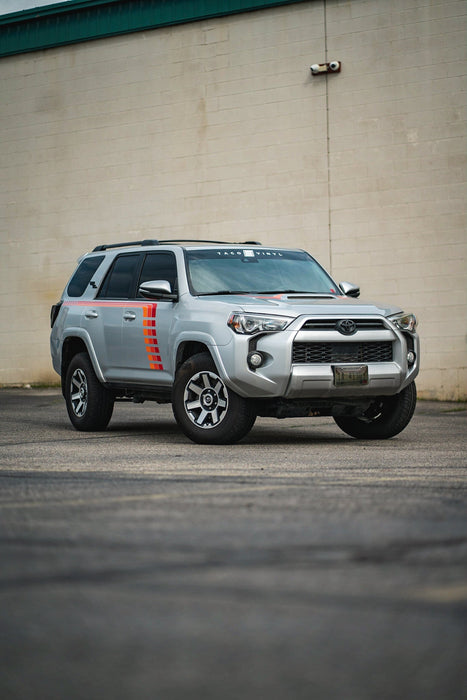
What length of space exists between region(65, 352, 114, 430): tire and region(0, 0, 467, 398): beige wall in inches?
325

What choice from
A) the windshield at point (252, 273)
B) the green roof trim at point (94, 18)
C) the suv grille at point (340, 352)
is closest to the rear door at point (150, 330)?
the windshield at point (252, 273)

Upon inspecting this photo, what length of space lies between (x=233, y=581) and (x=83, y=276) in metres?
8.81

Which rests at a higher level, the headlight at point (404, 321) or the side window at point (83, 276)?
the side window at point (83, 276)

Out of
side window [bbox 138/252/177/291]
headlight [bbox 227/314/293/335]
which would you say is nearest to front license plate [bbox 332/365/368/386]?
headlight [bbox 227/314/293/335]

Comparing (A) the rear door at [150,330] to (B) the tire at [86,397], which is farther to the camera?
(B) the tire at [86,397]

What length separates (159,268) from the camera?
11.3 m

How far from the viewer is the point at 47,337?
22.7m

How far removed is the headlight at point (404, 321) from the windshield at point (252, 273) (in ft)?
3.35

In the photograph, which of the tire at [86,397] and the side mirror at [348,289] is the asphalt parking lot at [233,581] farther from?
the tire at [86,397]

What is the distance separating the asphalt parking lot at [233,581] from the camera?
2.86m

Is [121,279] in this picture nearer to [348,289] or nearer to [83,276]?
[83,276]

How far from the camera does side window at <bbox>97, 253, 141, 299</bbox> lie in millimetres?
11586

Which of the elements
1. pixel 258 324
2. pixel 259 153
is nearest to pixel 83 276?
pixel 258 324

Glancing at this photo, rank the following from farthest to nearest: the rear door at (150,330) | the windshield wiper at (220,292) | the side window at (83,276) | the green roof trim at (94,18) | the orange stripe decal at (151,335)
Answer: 1. the green roof trim at (94,18)
2. the side window at (83,276)
3. the orange stripe decal at (151,335)
4. the rear door at (150,330)
5. the windshield wiper at (220,292)
